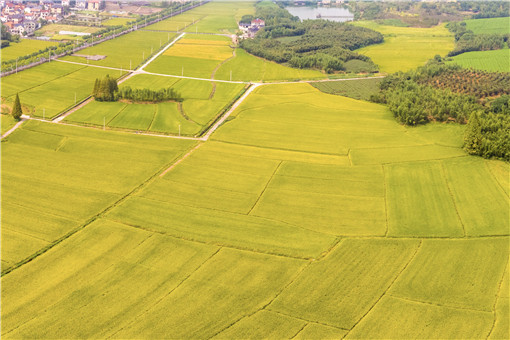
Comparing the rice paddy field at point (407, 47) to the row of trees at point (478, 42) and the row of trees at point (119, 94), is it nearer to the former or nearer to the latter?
the row of trees at point (478, 42)

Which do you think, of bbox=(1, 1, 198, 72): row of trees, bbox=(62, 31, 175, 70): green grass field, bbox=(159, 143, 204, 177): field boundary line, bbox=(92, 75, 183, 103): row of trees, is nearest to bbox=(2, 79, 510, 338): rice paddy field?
bbox=(159, 143, 204, 177): field boundary line

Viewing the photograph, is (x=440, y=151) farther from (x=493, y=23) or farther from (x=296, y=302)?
(x=493, y=23)

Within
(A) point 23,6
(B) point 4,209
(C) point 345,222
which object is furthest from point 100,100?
(A) point 23,6

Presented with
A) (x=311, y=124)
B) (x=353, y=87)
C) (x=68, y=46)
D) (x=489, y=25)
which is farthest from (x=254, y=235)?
(x=489, y=25)

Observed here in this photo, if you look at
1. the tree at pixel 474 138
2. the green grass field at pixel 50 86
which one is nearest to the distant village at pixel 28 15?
the green grass field at pixel 50 86

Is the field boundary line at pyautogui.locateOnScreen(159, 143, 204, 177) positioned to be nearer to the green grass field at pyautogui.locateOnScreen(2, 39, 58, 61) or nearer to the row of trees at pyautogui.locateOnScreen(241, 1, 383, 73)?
the row of trees at pyautogui.locateOnScreen(241, 1, 383, 73)

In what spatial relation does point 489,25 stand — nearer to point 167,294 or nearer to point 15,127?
point 15,127
